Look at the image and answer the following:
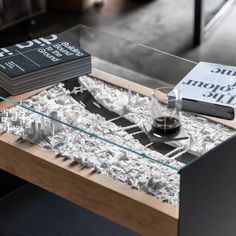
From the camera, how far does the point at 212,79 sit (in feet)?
5.90

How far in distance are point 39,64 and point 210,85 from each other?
19.4 inches

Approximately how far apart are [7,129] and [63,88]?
0.21 meters

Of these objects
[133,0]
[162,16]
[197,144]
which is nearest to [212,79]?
[197,144]

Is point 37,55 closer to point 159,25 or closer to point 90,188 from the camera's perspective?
point 90,188

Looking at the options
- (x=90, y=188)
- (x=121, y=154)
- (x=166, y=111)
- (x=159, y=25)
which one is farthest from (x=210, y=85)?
(x=159, y=25)

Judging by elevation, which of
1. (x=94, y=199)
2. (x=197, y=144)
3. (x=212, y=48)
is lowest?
(x=212, y=48)

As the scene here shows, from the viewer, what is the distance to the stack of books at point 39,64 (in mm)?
1816

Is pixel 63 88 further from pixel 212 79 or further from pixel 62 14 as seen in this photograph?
pixel 62 14

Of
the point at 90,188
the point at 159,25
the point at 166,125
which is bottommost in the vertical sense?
the point at 159,25

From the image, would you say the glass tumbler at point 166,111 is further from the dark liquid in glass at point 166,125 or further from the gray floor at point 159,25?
the gray floor at point 159,25

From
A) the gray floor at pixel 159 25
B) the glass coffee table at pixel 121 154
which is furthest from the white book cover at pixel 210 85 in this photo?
the gray floor at pixel 159 25

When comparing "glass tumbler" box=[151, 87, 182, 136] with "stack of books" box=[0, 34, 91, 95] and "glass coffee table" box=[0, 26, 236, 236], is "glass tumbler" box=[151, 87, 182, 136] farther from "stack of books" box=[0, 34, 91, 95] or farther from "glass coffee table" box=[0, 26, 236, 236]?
"stack of books" box=[0, 34, 91, 95]

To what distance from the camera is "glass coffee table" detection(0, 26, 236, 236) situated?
1439mm

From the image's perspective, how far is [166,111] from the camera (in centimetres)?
167
